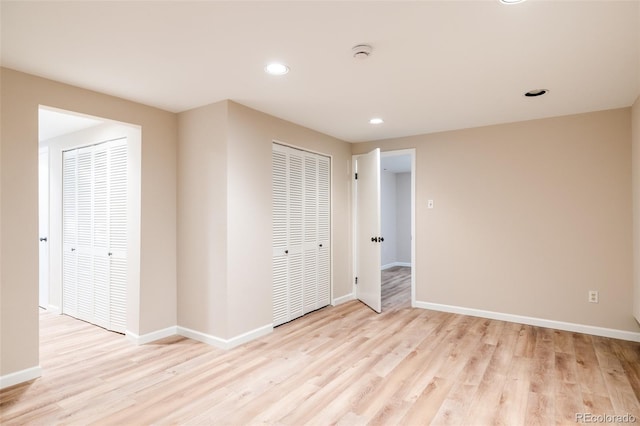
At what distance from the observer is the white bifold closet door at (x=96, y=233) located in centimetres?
368

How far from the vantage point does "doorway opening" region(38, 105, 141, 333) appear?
11.5 ft

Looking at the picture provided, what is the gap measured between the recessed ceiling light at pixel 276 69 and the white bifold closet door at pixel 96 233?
200 centimetres

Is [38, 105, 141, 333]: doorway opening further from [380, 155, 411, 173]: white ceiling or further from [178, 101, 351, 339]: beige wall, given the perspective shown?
[380, 155, 411, 173]: white ceiling

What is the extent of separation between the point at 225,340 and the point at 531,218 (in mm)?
3593

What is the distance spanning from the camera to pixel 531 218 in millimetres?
3943

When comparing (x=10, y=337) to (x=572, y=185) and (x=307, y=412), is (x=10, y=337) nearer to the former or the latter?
(x=307, y=412)

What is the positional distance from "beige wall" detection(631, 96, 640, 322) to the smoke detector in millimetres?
2718

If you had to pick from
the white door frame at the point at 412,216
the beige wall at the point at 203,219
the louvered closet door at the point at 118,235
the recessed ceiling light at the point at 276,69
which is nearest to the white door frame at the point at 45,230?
the louvered closet door at the point at 118,235

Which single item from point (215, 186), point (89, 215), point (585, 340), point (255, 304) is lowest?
point (585, 340)

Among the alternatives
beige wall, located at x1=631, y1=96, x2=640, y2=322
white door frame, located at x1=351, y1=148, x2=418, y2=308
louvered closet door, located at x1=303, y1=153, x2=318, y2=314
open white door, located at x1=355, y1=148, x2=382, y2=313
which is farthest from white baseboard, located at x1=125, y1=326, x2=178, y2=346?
beige wall, located at x1=631, y1=96, x2=640, y2=322

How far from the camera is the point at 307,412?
2.19 metres

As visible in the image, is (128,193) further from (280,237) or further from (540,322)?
(540,322)

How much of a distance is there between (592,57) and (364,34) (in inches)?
64.4

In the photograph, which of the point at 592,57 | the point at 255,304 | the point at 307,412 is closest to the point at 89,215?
the point at 255,304
